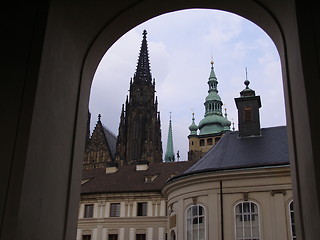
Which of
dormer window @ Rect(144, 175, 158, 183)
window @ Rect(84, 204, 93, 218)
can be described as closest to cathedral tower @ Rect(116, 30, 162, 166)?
dormer window @ Rect(144, 175, 158, 183)

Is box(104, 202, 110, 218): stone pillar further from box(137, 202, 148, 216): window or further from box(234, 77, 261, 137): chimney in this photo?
box(234, 77, 261, 137): chimney

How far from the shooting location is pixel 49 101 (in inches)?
169

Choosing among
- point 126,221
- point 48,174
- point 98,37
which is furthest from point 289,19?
point 126,221

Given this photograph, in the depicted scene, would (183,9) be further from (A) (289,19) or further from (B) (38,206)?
(B) (38,206)

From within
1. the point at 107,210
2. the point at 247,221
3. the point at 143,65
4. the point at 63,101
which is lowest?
the point at 63,101

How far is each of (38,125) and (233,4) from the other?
9.16ft

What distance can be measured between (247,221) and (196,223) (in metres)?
2.33

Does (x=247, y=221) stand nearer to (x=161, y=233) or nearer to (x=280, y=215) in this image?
(x=280, y=215)

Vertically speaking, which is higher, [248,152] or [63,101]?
[248,152]

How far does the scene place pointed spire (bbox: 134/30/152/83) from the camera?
7831 centimetres

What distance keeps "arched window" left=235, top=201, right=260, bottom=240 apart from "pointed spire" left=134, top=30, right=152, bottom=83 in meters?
60.5

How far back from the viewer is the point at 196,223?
1939cm

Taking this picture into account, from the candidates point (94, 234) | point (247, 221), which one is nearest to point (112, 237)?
point (94, 234)

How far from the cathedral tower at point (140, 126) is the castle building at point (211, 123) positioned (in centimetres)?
1408
